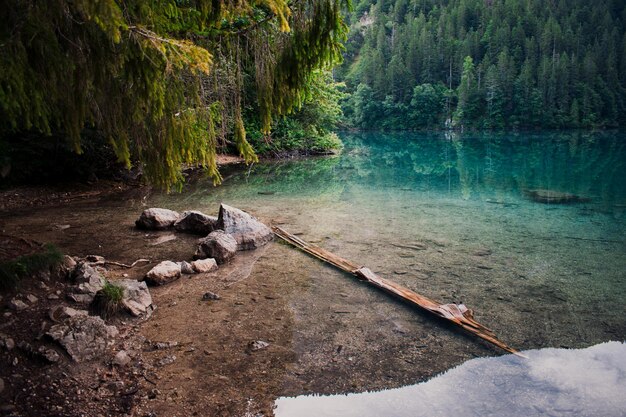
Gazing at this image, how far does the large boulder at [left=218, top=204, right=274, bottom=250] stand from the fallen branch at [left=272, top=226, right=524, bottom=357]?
1.25 metres

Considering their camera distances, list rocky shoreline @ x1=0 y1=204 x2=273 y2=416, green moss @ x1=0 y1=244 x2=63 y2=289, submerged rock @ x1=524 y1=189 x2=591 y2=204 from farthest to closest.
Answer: submerged rock @ x1=524 y1=189 x2=591 y2=204, green moss @ x1=0 y1=244 x2=63 y2=289, rocky shoreline @ x1=0 y1=204 x2=273 y2=416

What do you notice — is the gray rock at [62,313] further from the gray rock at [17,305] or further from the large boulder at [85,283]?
the large boulder at [85,283]

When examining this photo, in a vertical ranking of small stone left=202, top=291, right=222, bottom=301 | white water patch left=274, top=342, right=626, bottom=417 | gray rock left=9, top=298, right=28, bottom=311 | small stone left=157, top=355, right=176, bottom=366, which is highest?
gray rock left=9, top=298, right=28, bottom=311

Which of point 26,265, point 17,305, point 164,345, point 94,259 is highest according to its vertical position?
point 26,265

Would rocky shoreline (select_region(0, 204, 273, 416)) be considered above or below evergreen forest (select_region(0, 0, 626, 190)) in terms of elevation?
below

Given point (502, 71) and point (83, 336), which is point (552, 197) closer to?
point (83, 336)

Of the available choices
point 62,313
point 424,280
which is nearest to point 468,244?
point 424,280

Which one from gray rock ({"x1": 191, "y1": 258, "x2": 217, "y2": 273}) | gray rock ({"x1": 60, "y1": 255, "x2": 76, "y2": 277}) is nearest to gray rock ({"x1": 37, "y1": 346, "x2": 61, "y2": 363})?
gray rock ({"x1": 60, "y1": 255, "x2": 76, "y2": 277})

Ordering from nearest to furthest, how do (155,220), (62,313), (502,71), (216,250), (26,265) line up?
1. (62,313)
2. (26,265)
3. (216,250)
4. (155,220)
5. (502,71)

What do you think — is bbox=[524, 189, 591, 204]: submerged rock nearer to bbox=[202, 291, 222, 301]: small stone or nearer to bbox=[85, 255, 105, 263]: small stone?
bbox=[202, 291, 222, 301]: small stone

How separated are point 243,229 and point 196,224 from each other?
5.18 feet

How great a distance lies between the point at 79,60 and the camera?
16.0 feet

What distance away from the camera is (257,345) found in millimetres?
5918

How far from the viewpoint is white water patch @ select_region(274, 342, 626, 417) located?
4707 millimetres
